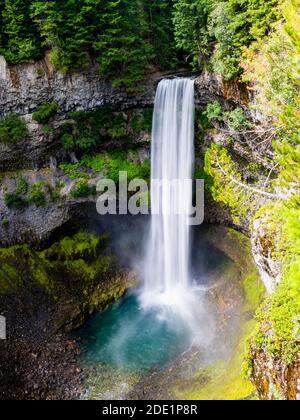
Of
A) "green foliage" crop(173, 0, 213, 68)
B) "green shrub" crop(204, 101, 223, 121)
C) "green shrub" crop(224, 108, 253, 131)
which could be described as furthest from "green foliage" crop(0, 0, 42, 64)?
"green shrub" crop(224, 108, 253, 131)

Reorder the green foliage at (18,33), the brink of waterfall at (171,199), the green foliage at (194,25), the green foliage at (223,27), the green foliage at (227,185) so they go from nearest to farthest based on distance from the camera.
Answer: the green foliage at (223,27), the green foliage at (227,185), the green foliage at (194,25), the green foliage at (18,33), the brink of waterfall at (171,199)

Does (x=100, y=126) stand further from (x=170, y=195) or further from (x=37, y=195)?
(x=170, y=195)

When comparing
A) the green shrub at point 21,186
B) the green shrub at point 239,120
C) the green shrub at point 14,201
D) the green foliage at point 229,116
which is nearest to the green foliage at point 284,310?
the green shrub at point 239,120

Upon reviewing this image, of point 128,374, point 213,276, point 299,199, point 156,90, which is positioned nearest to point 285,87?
point 299,199

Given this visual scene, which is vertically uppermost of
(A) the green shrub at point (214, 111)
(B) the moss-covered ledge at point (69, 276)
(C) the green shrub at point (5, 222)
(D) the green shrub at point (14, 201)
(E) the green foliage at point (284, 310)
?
(A) the green shrub at point (214, 111)

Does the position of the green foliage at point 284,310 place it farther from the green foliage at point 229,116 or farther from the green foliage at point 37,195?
the green foliage at point 37,195

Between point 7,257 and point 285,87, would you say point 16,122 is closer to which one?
point 7,257

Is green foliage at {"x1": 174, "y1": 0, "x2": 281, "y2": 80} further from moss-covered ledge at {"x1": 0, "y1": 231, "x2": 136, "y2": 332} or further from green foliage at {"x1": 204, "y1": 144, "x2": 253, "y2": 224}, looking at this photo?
moss-covered ledge at {"x1": 0, "y1": 231, "x2": 136, "y2": 332}
